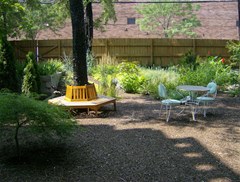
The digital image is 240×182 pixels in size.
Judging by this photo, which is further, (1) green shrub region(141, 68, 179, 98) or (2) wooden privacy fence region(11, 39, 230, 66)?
(2) wooden privacy fence region(11, 39, 230, 66)

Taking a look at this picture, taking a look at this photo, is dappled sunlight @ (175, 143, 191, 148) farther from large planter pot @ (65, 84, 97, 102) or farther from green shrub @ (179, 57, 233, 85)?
green shrub @ (179, 57, 233, 85)

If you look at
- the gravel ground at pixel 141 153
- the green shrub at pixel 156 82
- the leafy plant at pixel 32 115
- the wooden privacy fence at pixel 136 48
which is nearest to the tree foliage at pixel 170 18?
the wooden privacy fence at pixel 136 48

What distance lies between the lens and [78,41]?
26.7 feet

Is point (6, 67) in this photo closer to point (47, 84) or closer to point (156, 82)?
point (47, 84)

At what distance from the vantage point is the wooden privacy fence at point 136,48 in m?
21.3

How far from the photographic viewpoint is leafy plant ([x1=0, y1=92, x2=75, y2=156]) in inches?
169

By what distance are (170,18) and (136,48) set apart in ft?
36.3

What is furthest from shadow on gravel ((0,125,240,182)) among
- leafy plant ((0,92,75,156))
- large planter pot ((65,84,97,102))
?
large planter pot ((65,84,97,102))

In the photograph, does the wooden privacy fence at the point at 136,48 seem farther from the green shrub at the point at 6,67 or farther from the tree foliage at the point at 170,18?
the green shrub at the point at 6,67

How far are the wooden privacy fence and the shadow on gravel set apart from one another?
1583 cm

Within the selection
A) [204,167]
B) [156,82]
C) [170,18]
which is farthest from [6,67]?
[170,18]

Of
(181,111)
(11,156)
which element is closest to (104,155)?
(11,156)

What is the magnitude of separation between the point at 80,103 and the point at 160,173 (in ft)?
12.4

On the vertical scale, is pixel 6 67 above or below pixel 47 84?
above
